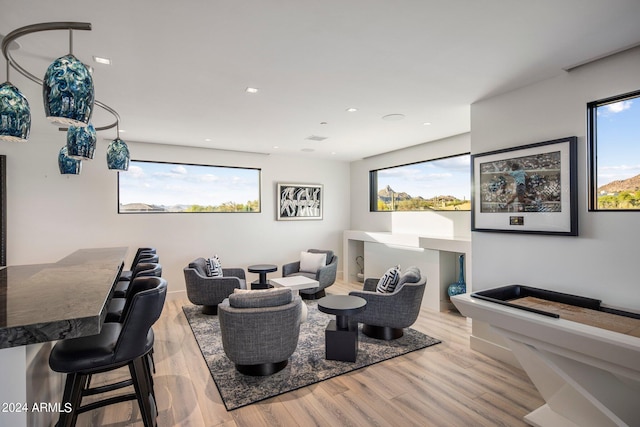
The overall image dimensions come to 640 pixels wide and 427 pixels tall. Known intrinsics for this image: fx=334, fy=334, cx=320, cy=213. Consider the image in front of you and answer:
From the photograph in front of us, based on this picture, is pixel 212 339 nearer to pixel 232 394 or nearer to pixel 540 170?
pixel 232 394

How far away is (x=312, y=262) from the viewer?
609 centimetres

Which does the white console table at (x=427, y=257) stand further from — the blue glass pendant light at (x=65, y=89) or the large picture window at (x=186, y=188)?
the blue glass pendant light at (x=65, y=89)

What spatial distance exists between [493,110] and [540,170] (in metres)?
0.83

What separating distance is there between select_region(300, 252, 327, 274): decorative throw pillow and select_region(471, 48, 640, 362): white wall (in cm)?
292

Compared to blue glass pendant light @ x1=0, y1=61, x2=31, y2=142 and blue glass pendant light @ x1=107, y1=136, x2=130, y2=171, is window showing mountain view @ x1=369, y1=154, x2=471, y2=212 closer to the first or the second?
blue glass pendant light @ x1=107, y1=136, x2=130, y2=171

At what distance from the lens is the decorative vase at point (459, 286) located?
16.1 ft

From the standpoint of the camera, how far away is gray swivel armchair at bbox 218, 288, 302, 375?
2.93 m

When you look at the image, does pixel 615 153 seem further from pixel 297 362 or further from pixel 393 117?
pixel 297 362

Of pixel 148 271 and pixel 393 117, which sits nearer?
pixel 148 271

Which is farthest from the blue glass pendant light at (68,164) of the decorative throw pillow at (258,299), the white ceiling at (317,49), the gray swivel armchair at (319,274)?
the gray swivel armchair at (319,274)

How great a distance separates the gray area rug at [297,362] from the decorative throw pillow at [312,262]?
5.06 feet

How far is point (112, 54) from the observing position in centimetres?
251

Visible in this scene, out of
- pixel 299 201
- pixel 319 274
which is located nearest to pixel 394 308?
pixel 319 274

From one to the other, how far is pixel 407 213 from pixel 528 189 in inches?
127
